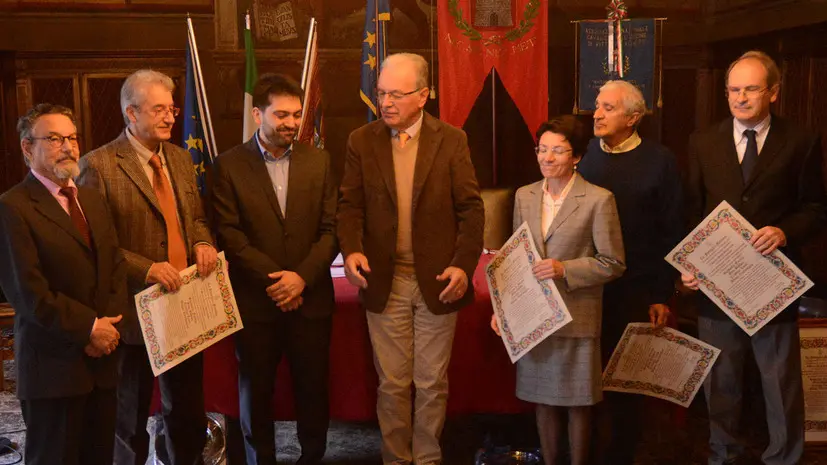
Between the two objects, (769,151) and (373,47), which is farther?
(373,47)

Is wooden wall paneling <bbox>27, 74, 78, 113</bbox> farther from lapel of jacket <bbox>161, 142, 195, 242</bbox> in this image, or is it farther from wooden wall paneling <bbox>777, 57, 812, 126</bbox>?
wooden wall paneling <bbox>777, 57, 812, 126</bbox>

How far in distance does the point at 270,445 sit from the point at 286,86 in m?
1.28

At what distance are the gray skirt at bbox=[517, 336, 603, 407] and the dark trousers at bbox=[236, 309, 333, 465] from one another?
0.77m

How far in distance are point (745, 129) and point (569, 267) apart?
82cm

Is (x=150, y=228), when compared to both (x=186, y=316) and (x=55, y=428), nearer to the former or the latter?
(x=186, y=316)

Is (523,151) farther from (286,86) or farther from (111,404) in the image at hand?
(111,404)

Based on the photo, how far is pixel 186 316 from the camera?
276 centimetres

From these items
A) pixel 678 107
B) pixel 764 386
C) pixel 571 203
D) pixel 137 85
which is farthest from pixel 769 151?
pixel 678 107

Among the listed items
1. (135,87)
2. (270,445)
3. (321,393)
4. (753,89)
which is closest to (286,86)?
(135,87)

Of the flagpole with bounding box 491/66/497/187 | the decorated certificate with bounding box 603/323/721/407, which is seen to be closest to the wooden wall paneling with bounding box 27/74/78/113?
the flagpole with bounding box 491/66/497/187

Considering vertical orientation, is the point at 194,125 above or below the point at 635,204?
above

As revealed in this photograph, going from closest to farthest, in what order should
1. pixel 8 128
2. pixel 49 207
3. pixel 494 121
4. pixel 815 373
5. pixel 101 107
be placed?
pixel 49 207 → pixel 815 373 → pixel 8 128 → pixel 494 121 → pixel 101 107

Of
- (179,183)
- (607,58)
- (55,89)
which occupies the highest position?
(607,58)

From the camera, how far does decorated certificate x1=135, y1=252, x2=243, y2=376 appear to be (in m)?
2.66
